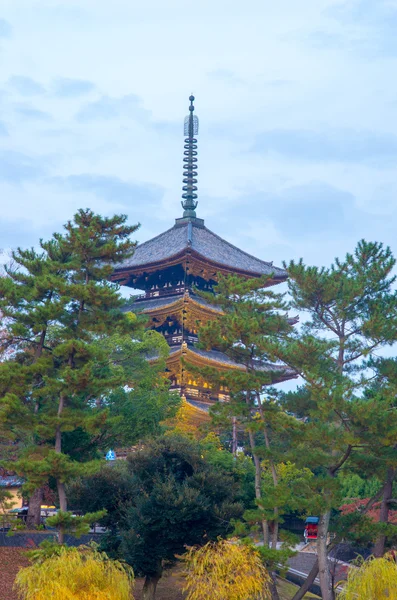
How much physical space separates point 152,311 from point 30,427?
27533 mm

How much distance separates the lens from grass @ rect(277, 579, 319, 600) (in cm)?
3014

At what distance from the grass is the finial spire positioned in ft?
112

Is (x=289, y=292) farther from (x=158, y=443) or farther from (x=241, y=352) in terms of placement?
(x=158, y=443)

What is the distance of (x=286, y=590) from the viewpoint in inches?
1220

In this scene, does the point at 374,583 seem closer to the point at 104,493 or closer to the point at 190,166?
the point at 104,493

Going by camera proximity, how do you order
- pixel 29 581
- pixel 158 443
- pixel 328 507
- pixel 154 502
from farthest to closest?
pixel 158 443
pixel 154 502
pixel 328 507
pixel 29 581

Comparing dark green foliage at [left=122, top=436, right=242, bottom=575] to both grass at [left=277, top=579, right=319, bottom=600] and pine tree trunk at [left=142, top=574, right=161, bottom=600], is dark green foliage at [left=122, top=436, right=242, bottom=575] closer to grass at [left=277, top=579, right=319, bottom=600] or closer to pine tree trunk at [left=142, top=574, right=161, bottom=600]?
pine tree trunk at [left=142, top=574, right=161, bottom=600]

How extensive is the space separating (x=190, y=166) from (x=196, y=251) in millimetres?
12538

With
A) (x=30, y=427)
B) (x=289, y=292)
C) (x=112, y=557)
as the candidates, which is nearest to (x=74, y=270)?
(x=30, y=427)

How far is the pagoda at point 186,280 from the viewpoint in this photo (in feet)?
173

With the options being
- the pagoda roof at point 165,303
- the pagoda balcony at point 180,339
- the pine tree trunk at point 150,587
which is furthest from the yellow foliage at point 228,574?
the pagoda balcony at point 180,339

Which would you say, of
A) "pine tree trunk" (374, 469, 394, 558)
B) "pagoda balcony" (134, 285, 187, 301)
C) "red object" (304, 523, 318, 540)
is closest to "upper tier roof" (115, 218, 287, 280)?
"pagoda balcony" (134, 285, 187, 301)

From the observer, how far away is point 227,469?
27.9 meters

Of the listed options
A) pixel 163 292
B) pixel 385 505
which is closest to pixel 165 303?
pixel 163 292
